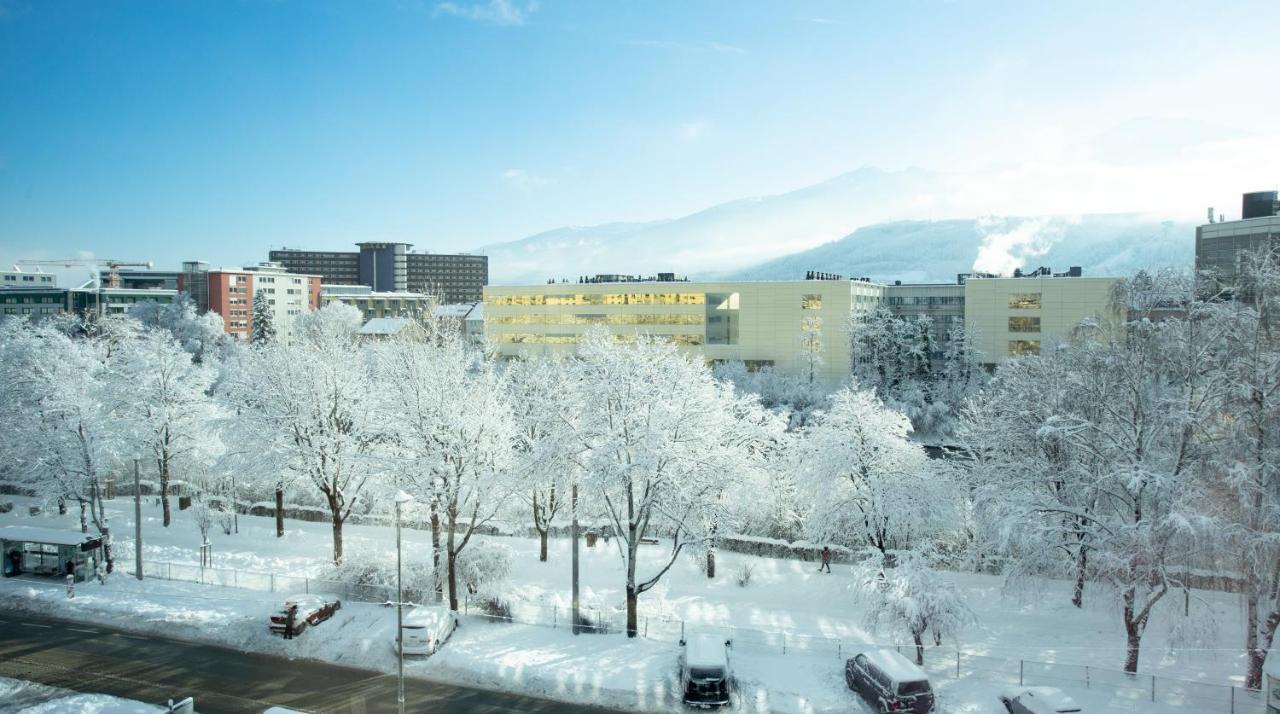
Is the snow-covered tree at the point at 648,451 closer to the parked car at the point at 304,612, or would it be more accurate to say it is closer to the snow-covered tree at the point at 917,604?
the snow-covered tree at the point at 917,604

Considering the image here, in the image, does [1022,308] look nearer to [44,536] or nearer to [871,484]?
[871,484]

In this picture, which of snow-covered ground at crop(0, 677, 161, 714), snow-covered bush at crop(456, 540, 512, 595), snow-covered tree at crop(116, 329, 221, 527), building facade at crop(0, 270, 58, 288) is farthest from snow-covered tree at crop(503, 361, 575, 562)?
building facade at crop(0, 270, 58, 288)

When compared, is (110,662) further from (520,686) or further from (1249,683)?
(1249,683)

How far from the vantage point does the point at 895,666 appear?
57.1ft

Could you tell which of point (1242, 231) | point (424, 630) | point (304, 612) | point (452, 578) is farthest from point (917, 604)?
point (1242, 231)

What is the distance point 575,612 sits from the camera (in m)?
22.2

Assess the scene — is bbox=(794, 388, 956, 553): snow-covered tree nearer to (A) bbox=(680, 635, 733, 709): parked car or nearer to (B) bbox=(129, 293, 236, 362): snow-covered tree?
(A) bbox=(680, 635, 733, 709): parked car

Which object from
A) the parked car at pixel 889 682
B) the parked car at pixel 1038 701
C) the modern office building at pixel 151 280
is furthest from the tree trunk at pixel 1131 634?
the modern office building at pixel 151 280

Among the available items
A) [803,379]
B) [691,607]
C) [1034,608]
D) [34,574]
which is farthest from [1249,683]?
[803,379]

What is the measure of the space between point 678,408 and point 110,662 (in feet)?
58.2

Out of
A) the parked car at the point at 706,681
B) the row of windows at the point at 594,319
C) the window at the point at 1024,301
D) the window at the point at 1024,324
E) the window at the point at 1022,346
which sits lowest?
the parked car at the point at 706,681

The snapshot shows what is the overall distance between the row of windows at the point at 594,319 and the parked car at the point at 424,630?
65558 mm

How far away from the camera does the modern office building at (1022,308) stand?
74.5 metres

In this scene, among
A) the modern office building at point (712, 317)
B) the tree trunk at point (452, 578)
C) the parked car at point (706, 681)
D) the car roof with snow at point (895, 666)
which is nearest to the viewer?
the car roof with snow at point (895, 666)
